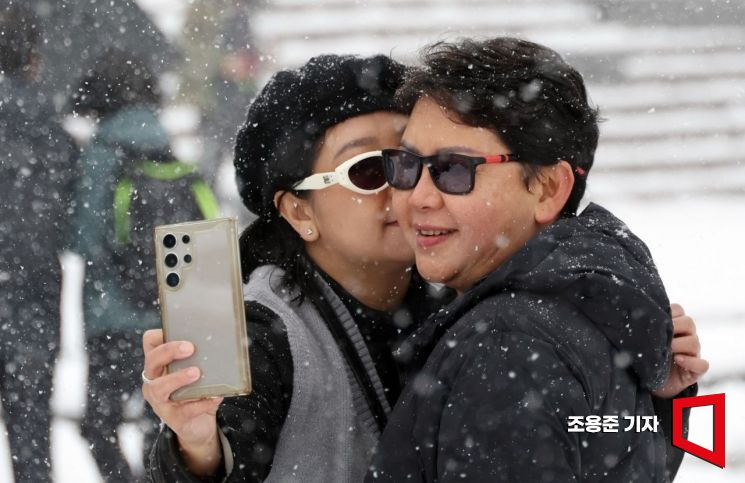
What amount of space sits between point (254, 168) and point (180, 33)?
2750 millimetres

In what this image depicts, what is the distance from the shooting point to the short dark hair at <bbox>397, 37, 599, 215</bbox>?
1.56 meters

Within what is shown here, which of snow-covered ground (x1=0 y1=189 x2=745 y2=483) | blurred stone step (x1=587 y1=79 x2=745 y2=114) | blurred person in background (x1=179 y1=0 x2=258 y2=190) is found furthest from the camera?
blurred stone step (x1=587 y1=79 x2=745 y2=114)

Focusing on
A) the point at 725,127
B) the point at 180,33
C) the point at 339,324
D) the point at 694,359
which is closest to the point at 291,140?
the point at 339,324

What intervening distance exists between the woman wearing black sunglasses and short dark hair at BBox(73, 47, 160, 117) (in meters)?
2.19

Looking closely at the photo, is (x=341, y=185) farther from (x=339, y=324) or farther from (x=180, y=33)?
(x=180, y=33)

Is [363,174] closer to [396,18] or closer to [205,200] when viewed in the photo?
[205,200]

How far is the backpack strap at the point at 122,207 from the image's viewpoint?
11.8ft

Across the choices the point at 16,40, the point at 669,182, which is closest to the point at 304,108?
the point at 16,40

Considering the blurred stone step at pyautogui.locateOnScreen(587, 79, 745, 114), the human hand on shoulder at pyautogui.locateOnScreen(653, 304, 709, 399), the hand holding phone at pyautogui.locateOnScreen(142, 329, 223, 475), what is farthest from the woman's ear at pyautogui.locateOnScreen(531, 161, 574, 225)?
the blurred stone step at pyautogui.locateOnScreen(587, 79, 745, 114)

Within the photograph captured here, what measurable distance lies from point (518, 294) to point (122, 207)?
8.16ft

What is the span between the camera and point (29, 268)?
340cm

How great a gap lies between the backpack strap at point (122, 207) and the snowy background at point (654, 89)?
81cm

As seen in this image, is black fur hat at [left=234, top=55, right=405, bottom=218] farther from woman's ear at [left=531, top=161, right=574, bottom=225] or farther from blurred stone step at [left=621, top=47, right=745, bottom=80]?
blurred stone step at [left=621, top=47, right=745, bottom=80]

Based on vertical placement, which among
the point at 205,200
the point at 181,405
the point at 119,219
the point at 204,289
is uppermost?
the point at 205,200
